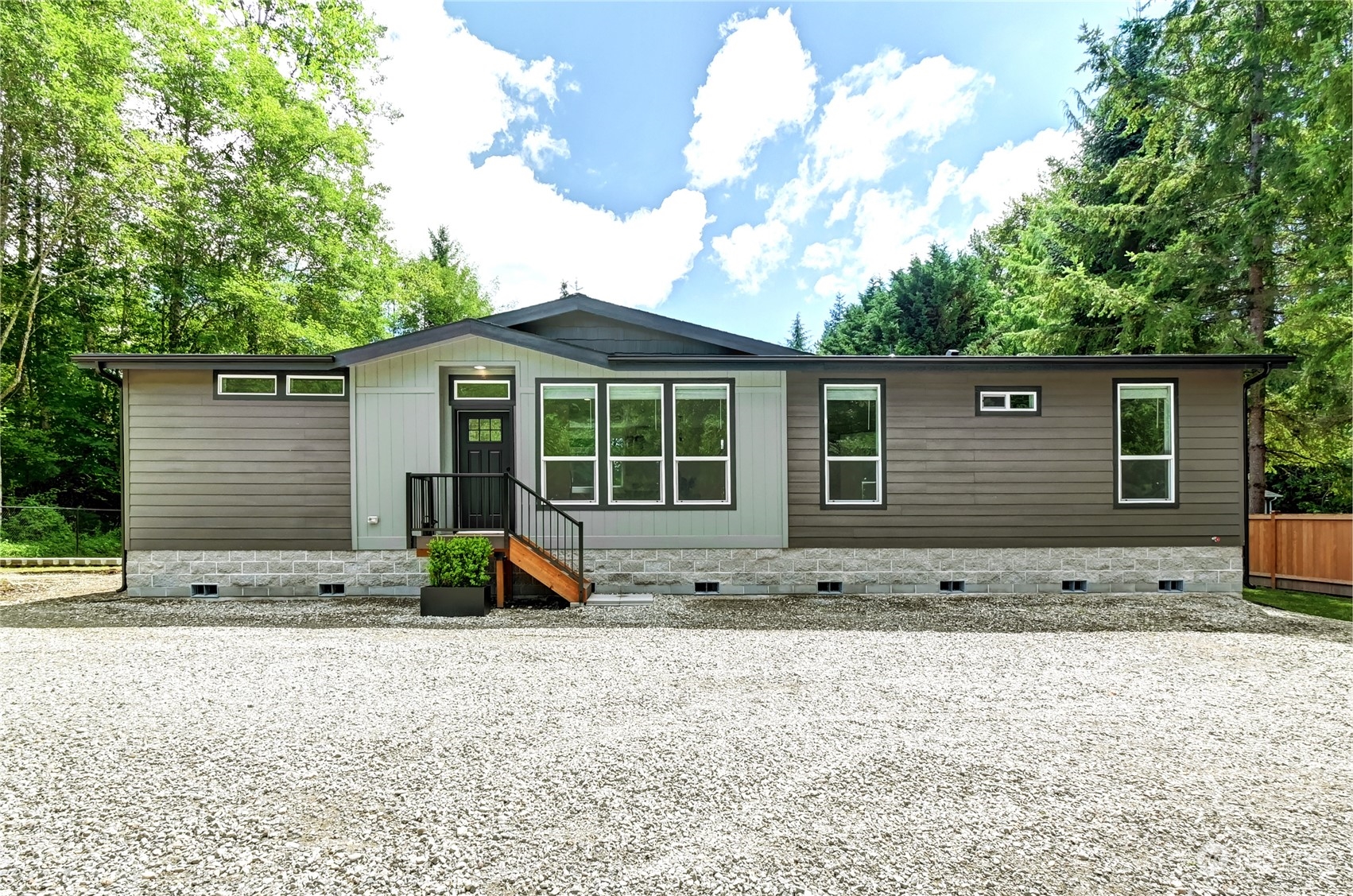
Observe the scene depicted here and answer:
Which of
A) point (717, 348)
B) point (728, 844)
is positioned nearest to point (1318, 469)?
point (717, 348)

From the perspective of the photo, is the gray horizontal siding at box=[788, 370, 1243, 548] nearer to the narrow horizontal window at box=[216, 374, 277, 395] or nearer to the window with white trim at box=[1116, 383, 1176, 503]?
the window with white trim at box=[1116, 383, 1176, 503]

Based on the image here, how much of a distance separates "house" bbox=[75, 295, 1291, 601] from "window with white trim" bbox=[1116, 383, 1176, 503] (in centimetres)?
3

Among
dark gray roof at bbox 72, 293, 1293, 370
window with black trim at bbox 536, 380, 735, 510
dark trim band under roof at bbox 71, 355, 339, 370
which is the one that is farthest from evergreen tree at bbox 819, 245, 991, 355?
dark trim band under roof at bbox 71, 355, 339, 370

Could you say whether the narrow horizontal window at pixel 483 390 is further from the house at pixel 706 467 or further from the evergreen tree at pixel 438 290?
the evergreen tree at pixel 438 290

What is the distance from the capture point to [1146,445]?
790cm

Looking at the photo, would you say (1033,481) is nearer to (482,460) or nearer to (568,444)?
(568,444)

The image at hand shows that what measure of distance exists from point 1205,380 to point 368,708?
1041cm

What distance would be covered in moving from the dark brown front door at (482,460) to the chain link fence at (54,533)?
8483mm

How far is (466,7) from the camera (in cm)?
1064

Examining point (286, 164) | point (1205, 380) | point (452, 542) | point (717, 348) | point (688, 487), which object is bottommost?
point (452, 542)

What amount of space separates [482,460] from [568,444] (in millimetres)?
1187

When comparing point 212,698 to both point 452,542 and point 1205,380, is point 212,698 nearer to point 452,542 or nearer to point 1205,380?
point 452,542

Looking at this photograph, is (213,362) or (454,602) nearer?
(454,602)

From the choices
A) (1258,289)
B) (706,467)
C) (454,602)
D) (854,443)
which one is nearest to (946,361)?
(854,443)
